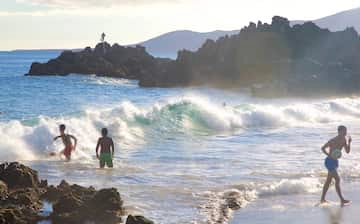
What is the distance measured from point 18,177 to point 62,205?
5.96 ft

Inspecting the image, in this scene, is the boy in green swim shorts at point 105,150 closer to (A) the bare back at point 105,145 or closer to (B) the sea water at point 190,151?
(A) the bare back at point 105,145

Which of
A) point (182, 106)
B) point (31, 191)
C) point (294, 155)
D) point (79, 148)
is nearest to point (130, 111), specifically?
point (182, 106)

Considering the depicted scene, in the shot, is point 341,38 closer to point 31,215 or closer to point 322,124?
point 322,124

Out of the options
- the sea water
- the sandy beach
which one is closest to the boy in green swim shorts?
the sea water

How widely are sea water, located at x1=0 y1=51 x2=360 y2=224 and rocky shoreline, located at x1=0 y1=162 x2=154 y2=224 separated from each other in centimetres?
71

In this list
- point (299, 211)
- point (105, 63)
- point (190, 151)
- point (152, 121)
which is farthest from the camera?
point (105, 63)

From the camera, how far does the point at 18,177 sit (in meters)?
10.8

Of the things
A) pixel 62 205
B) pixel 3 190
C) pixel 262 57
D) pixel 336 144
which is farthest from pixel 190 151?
pixel 262 57

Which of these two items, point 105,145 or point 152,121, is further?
point 152,121

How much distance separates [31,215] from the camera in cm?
918

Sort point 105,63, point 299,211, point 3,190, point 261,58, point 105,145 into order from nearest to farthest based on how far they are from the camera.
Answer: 1. point 3,190
2. point 299,211
3. point 105,145
4. point 261,58
5. point 105,63

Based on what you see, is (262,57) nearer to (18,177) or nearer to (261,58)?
(261,58)

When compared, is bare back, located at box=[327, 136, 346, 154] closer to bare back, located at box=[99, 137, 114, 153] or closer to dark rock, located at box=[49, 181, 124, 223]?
dark rock, located at box=[49, 181, 124, 223]

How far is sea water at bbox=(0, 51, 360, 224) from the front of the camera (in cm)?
1152
